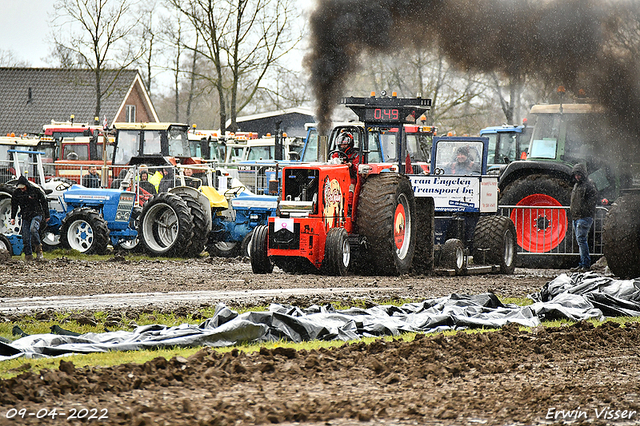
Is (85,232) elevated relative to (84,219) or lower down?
lower down

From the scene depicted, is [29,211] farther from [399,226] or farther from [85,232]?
[399,226]

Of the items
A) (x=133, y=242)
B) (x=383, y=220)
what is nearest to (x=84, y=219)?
(x=133, y=242)

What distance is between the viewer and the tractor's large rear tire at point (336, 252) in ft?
45.5

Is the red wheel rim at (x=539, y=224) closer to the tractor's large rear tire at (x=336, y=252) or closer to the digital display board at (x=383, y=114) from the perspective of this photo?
the digital display board at (x=383, y=114)

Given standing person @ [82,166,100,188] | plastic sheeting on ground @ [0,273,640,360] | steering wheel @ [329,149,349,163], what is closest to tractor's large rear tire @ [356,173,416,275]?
steering wheel @ [329,149,349,163]

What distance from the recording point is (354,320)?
8.87 m

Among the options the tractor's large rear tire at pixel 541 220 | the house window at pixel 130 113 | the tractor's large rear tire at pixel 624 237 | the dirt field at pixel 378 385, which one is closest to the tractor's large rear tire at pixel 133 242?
the tractor's large rear tire at pixel 541 220

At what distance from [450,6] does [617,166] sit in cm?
467

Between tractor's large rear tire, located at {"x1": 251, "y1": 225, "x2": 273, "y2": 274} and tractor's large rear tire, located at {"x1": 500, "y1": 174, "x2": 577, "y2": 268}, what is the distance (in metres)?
6.19

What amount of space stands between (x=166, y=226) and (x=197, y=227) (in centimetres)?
82

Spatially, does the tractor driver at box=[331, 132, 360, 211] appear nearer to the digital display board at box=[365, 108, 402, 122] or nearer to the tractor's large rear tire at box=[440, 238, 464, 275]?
the digital display board at box=[365, 108, 402, 122]

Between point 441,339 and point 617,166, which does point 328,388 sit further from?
point 617,166

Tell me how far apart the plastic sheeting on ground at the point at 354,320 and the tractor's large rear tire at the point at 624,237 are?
6.63 ft

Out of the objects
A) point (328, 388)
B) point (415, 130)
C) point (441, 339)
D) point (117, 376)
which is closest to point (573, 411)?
point (328, 388)
